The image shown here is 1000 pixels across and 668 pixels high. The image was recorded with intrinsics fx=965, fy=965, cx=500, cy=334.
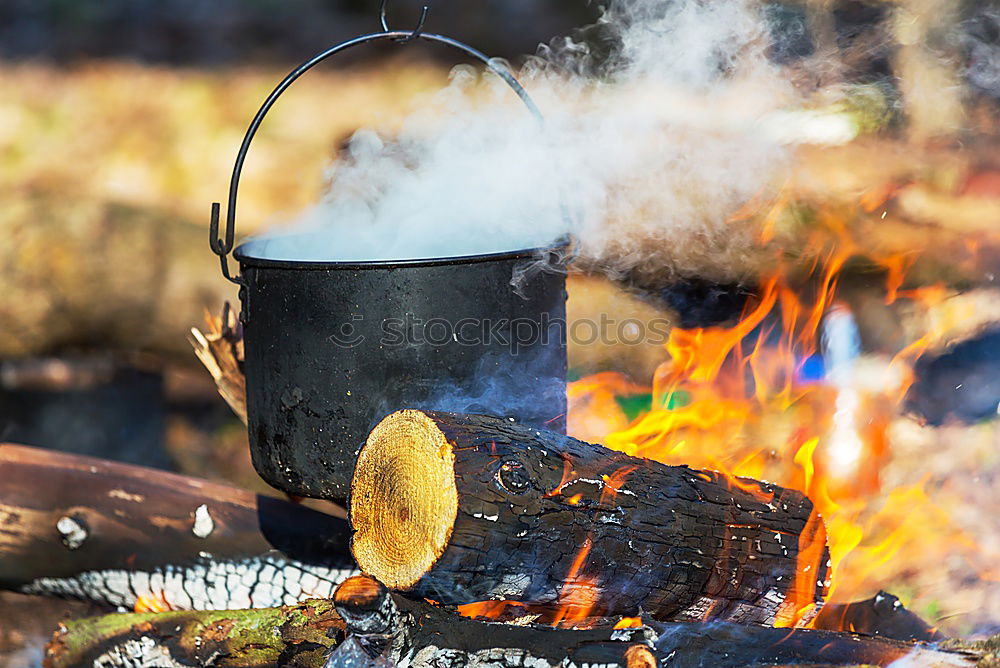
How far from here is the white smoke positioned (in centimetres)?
302

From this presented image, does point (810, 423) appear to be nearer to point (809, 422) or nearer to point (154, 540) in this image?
point (809, 422)

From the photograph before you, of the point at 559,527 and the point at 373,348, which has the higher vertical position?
the point at 373,348

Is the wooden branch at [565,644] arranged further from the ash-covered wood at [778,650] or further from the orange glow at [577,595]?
the orange glow at [577,595]

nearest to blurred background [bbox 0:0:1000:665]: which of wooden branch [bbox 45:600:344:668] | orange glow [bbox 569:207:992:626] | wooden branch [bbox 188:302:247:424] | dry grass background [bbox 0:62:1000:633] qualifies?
dry grass background [bbox 0:62:1000:633]

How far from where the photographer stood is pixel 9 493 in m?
3.12

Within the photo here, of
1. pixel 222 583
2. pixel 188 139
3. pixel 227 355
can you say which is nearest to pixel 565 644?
pixel 222 583

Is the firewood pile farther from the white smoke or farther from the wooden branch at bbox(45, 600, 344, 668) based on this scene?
the white smoke

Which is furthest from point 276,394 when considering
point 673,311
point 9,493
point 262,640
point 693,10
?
point 673,311

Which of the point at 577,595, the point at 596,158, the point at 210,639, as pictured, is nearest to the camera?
the point at 577,595

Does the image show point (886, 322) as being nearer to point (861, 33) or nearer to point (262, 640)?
point (861, 33)

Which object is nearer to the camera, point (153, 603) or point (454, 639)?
point (454, 639)

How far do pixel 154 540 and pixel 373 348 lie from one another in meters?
1.12

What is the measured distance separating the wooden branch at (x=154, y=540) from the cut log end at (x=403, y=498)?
0.84 metres

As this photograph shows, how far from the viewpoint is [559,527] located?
6.77 feet
